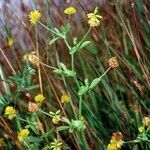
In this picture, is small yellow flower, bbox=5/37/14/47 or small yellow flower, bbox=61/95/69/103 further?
small yellow flower, bbox=5/37/14/47

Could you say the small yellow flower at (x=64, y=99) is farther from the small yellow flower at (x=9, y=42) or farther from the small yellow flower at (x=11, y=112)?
the small yellow flower at (x=9, y=42)

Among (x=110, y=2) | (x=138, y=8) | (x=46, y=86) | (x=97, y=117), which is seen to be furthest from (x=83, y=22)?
(x=97, y=117)

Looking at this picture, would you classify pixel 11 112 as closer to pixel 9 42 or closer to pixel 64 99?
pixel 64 99

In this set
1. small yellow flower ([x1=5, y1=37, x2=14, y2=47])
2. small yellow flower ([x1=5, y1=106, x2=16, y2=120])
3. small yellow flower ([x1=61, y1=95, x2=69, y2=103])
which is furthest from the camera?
small yellow flower ([x1=5, y1=37, x2=14, y2=47])

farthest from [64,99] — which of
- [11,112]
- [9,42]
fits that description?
[9,42]

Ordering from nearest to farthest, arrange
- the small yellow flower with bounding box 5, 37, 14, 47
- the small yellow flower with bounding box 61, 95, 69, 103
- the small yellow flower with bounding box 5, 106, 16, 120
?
the small yellow flower with bounding box 5, 106, 16, 120 → the small yellow flower with bounding box 61, 95, 69, 103 → the small yellow flower with bounding box 5, 37, 14, 47

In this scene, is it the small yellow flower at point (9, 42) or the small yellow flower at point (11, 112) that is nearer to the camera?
the small yellow flower at point (11, 112)

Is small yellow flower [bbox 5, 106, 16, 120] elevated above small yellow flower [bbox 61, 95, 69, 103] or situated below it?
above

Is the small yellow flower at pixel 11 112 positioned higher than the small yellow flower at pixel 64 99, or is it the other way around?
the small yellow flower at pixel 11 112

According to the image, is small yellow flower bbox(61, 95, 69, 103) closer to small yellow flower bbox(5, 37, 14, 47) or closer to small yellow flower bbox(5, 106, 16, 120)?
small yellow flower bbox(5, 106, 16, 120)

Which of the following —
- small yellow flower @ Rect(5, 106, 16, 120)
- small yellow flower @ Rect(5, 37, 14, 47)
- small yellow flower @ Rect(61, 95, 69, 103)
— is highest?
small yellow flower @ Rect(5, 37, 14, 47)

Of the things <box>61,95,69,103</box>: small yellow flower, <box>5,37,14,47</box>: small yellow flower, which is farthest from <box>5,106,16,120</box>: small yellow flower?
<box>5,37,14,47</box>: small yellow flower

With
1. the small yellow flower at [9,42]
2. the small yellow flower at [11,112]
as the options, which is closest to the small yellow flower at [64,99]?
the small yellow flower at [11,112]

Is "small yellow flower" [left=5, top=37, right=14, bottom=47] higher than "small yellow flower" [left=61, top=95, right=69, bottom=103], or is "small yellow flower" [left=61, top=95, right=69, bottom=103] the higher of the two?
"small yellow flower" [left=5, top=37, right=14, bottom=47]
